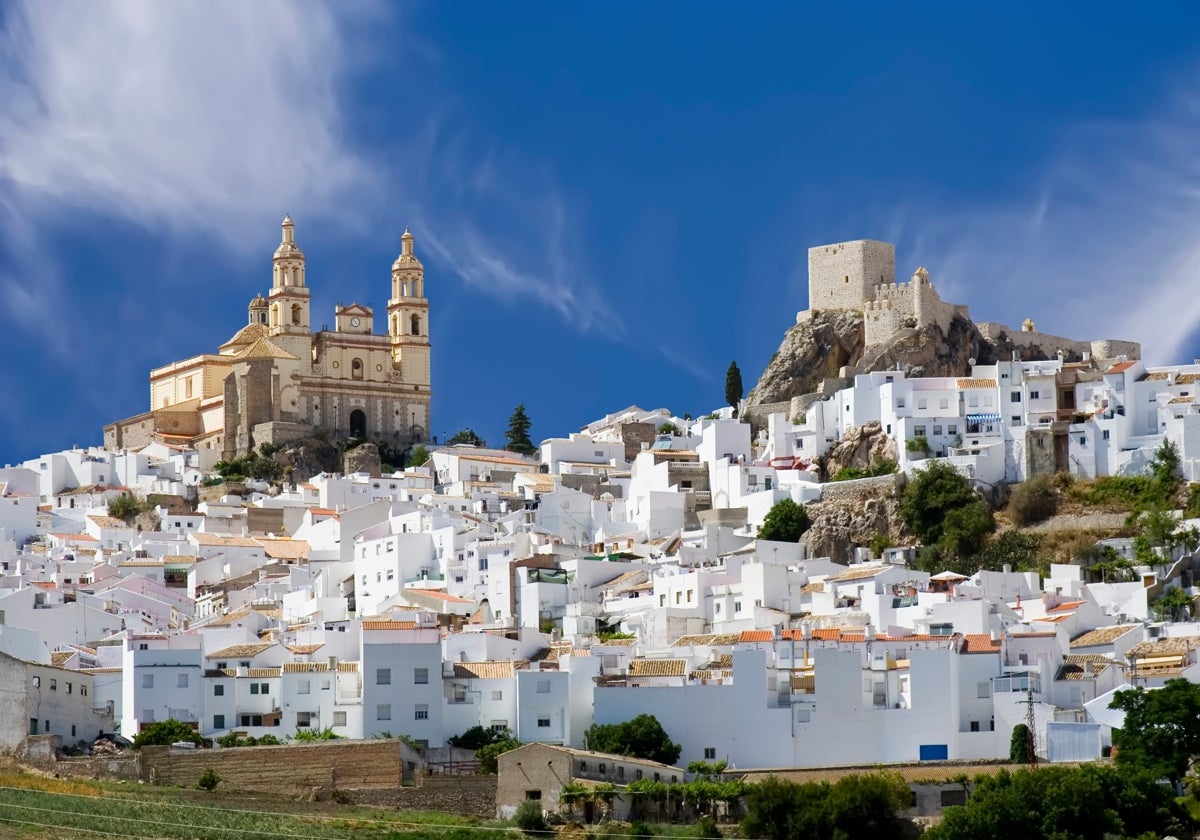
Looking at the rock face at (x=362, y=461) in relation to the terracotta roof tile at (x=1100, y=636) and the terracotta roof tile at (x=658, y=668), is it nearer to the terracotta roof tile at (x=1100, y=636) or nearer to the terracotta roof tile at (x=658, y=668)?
the terracotta roof tile at (x=658, y=668)

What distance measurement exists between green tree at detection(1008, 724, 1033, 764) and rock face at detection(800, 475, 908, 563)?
18950 millimetres

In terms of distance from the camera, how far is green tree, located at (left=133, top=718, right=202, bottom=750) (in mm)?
50781

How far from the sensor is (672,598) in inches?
2421

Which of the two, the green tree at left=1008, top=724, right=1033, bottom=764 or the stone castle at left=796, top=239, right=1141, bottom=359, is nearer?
the green tree at left=1008, top=724, right=1033, bottom=764

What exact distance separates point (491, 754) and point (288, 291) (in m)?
48.9

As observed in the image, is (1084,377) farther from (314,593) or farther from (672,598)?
(314,593)

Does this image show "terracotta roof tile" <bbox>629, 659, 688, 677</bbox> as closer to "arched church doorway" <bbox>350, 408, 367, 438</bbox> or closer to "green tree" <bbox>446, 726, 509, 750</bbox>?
"green tree" <bbox>446, 726, 509, 750</bbox>

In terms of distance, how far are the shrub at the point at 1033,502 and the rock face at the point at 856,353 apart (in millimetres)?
10276

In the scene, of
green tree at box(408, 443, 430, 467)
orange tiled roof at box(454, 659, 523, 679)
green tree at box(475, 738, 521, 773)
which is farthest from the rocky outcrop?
green tree at box(475, 738, 521, 773)

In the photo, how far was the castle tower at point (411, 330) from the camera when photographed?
95625 millimetres

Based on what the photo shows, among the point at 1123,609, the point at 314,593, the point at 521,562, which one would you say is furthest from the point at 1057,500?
the point at 314,593

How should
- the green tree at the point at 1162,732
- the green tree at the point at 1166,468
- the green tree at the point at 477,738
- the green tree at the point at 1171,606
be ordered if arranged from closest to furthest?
the green tree at the point at 1162,732, the green tree at the point at 477,738, the green tree at the point at 1171,606, the green tree at the point at 1166,468

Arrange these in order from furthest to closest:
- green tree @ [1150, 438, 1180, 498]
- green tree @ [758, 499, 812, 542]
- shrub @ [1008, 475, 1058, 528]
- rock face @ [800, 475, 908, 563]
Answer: green tree @ [758, 499, 812, 542], rock face @ [800, 475, 908, 563], shrub @ [1008, 475, 1058, 528], green tree @ [1150, 438, 1180, 498]

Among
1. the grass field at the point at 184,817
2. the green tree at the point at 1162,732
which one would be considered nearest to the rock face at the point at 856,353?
the green tree at the point at 1162,732
